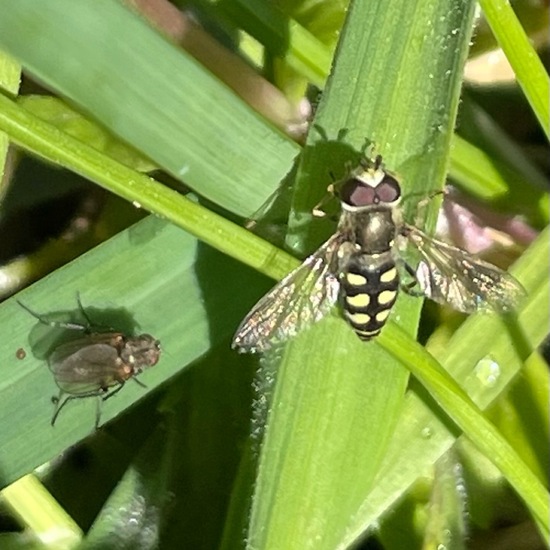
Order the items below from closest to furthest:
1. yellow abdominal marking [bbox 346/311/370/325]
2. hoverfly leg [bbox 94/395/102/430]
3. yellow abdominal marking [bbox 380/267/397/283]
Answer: yellow abdominal marking [bbox 346/311/370/325] < yellow abdominal marking [bbox 380/267/397/283] < hoverfly leg [bbox 94/395/102/430]

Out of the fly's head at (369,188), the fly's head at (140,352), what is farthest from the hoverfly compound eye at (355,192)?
the fly's head at (140,352)

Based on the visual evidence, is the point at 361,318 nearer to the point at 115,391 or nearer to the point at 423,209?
the point at 423,209

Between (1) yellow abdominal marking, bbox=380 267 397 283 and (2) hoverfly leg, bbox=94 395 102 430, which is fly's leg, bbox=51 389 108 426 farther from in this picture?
(1) yellow abdominal marking, bbox=380 267 397 283

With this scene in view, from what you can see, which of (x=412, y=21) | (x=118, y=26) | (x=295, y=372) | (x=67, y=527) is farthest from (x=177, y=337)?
(x=412, y=21)

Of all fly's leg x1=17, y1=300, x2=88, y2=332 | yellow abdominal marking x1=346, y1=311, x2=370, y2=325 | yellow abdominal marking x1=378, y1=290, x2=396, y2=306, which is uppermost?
yellow abdominal marking x1=378, y1=290, x2=396, y2=306

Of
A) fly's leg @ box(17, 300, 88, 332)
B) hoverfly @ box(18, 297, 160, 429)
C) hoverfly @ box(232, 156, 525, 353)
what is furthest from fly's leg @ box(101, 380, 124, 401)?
hoverfly @ box(232, 156, 525, 353)

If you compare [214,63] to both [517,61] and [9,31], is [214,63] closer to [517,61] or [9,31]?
[9,31]
